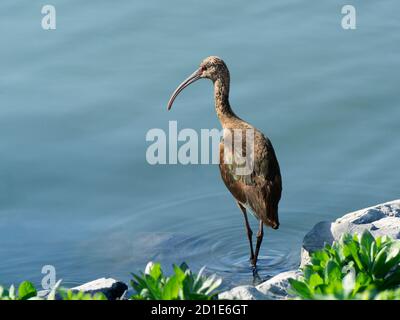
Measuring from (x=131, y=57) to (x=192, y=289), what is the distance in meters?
6.96

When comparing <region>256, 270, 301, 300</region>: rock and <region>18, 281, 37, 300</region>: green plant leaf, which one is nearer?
<region>18, 281, 37, 300</region>: green plant leaf

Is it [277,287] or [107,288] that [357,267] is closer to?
[277,287]

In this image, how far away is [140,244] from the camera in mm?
10766

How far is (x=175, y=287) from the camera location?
274 inches

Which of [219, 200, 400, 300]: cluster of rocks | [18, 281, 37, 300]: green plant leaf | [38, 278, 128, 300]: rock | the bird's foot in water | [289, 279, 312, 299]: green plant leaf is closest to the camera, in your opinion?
[289, 279, 312, 299]: green plant leaf

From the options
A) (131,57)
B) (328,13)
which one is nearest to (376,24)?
(328,13)

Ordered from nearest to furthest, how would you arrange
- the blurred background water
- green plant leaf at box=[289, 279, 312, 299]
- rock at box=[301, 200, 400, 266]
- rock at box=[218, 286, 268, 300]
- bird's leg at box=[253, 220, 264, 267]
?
green plant leaf at box=[289, 279, 312, 299]
rock at box=[218, 286, 268, 300]
rock at box=[301, 200, 400, 266]
bird's leg at box=[253, 220, 264, 267]
the blurred background water

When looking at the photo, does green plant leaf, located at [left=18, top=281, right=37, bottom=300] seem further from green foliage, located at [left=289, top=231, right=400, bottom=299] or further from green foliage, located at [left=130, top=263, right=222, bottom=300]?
green foliage, located at [left=289, top=231, right=400, bottom=299]

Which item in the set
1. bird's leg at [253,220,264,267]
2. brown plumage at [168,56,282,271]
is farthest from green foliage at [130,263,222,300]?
bird's leg at [253,220,264,267]

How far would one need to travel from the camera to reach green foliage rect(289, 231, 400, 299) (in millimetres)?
7160

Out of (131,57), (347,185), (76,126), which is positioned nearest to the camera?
(347,185)

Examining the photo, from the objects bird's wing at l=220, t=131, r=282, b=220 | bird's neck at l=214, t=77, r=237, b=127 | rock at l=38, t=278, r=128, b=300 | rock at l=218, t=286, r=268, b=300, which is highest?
bird's neck at l=214, t=77, r=237, b=127

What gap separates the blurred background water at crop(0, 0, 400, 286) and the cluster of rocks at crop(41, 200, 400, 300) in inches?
27.6

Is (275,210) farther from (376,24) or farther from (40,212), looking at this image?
(376,24)
